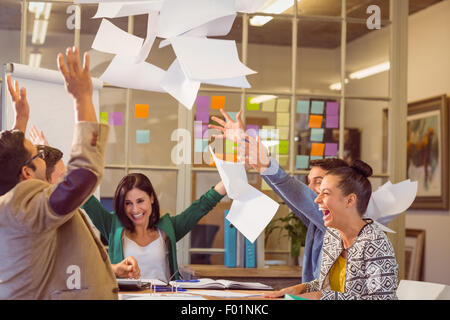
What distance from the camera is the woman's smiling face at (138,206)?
3.20m

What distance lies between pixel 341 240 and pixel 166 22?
114 centimetres

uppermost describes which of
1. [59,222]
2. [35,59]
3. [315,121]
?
[35,59]

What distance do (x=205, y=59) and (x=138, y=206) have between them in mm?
1767

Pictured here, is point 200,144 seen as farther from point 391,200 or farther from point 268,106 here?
point 391,200

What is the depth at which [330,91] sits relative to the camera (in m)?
4.23

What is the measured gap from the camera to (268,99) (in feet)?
13.6

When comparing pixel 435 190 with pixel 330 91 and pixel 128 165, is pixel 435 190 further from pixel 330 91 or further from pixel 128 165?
pixel 128 165

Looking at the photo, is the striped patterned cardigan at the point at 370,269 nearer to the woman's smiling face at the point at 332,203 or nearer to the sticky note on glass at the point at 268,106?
the woman's smiling face at the point at 332,203

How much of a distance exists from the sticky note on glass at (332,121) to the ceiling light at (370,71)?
0.98 ft

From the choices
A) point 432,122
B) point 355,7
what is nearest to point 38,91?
point 355,7

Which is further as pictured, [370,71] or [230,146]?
[370,71]

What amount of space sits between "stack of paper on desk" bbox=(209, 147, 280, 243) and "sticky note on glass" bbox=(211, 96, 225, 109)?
6.60 feet

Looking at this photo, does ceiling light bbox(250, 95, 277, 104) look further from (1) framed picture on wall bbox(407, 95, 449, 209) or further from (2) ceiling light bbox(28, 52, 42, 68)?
(1) framed picture on wall bbox(407, 95, 449, 209)

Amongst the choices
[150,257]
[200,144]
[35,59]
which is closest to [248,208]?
[150,257]
